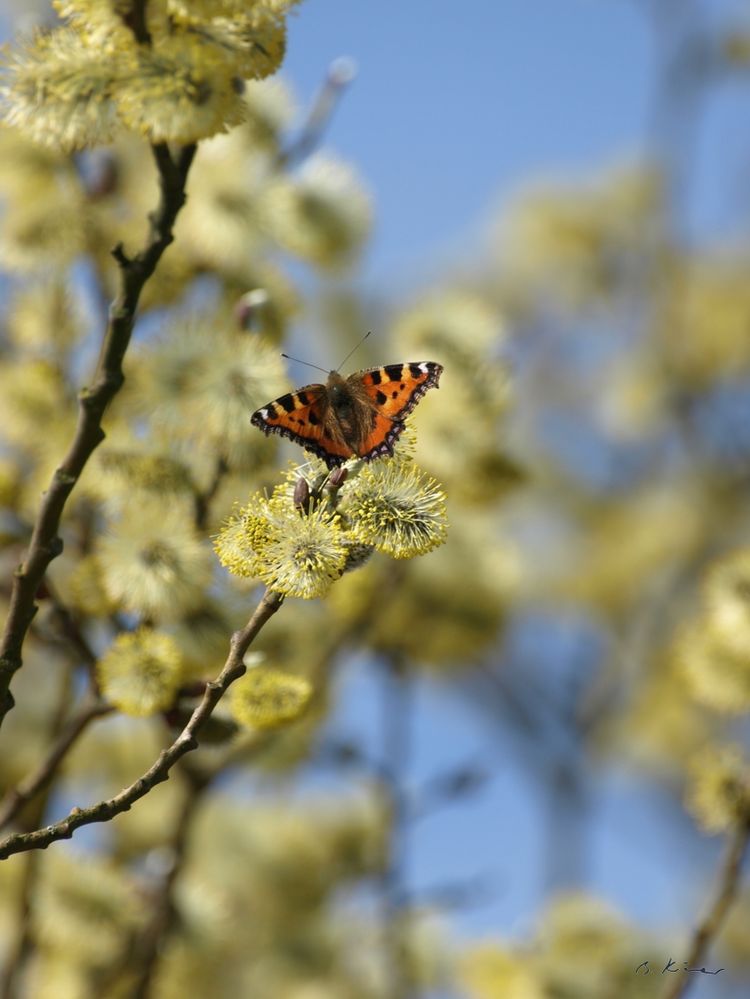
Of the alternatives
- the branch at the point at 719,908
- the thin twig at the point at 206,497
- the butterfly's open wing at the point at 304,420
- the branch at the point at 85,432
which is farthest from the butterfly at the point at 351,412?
the branch at the point at 719,908

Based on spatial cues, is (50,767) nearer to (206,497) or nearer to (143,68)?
(206,497)

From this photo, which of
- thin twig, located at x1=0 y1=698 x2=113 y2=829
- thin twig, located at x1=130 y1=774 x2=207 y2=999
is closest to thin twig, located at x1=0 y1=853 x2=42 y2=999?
thin twig, located at x1=130 y1=774 x2=207 y2=999

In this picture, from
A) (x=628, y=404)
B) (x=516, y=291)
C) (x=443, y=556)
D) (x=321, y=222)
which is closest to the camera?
(x=321, y=222)

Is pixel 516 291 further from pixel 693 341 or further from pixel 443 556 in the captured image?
pixel 443 556

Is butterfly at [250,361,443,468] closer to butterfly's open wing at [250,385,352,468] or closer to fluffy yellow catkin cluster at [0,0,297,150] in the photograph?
butterfly's open wing at [250,385,352,468]

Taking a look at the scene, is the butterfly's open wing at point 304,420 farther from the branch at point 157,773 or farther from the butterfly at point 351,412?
the branch at point 157,773

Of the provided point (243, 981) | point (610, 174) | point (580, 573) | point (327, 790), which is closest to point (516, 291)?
point (610, 174)
